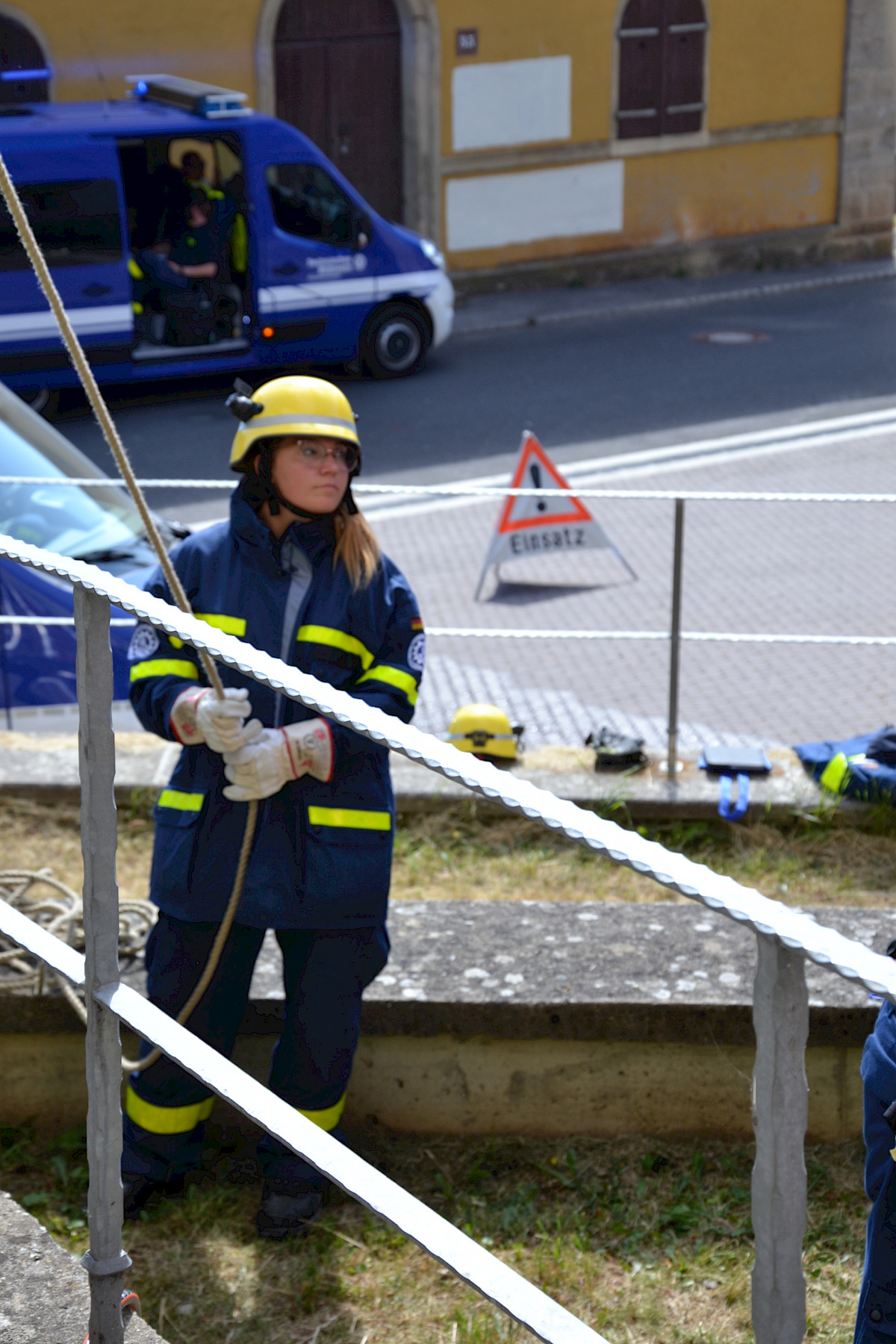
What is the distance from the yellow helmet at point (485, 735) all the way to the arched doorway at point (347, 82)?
1375cm

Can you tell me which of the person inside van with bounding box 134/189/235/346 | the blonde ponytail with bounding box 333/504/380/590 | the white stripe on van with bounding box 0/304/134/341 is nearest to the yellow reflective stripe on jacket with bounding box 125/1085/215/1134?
the blonde ponytail with bounding box 333/504/380/590

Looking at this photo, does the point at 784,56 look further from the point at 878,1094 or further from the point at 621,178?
the point at 878,1094

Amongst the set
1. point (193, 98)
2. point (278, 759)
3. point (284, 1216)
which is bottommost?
point (284, 1216)

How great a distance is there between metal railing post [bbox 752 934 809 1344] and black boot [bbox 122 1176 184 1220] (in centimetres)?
228

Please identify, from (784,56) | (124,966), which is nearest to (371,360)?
(784,56)

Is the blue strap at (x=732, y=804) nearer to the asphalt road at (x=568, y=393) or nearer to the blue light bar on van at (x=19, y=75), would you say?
the asphalt road at (x=568, y=393)

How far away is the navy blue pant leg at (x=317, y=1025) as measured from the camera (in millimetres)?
3498

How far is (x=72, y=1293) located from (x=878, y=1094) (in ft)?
3.94

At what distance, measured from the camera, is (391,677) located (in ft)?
11.6

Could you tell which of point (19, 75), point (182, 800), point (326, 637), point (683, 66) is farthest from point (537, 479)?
point (683, 66)

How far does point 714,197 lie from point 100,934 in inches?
783

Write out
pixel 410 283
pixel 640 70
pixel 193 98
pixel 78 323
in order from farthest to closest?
pixel 640 70
pixel 410 283
pixel 193 98
pixel 78 323

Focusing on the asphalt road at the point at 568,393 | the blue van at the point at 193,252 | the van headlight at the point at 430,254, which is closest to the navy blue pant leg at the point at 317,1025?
the asphalt road at the point at 568,393

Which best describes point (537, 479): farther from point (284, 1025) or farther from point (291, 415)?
point (284, 1025)
